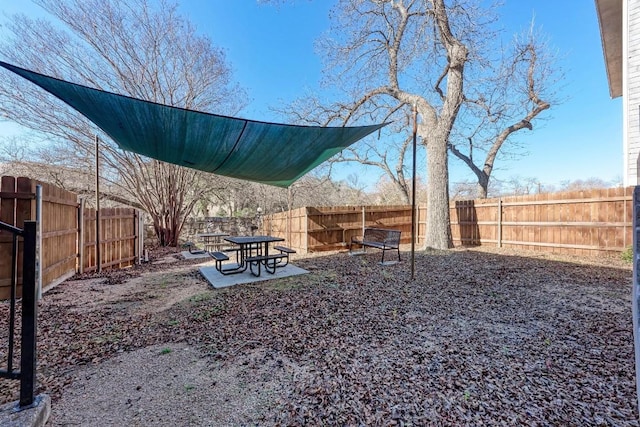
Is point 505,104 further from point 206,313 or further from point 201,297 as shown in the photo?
point 206,313

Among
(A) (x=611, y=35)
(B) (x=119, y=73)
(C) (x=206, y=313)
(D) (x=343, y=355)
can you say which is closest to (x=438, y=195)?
(A) (x=611, y=35)

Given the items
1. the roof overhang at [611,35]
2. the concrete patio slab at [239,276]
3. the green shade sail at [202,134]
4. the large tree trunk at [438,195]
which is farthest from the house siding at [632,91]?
the concrete patio slab at [239,276]

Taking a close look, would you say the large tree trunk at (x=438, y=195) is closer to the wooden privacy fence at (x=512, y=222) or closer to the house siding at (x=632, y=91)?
the wooden privacy fence at (x=512, y=222)

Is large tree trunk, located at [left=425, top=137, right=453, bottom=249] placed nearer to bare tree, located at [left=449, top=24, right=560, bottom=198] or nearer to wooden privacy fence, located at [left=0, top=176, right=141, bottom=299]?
bare tree, located at [left=449, top=24, right=560, bottom=198]

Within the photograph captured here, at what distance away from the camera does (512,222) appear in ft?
26.2

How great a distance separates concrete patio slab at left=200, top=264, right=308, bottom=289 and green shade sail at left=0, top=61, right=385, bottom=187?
6.39 ft

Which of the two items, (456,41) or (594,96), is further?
(594,96)

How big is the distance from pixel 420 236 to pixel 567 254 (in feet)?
13.5

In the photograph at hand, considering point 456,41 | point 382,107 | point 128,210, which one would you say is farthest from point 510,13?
point 128,210

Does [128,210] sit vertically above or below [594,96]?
below

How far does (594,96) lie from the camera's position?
10227 millimetres

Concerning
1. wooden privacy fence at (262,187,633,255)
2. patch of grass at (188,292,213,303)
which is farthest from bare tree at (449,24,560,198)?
patch of grass at (188,292,213,303)

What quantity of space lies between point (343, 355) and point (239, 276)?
3.34 meters

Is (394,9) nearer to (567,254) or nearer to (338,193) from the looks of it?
(567,254)
